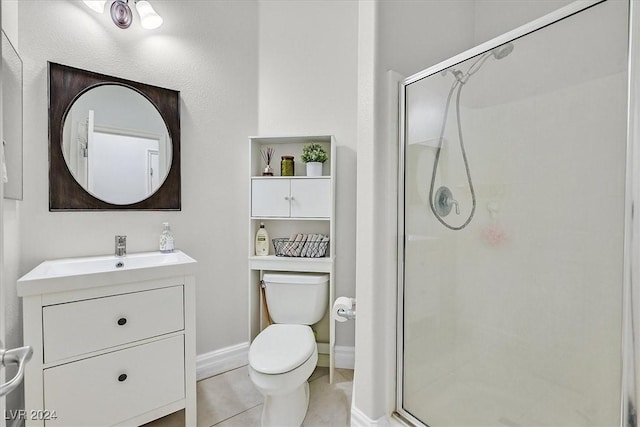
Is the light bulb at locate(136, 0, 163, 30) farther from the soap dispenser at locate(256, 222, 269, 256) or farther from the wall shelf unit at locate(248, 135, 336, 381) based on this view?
the soap dispenser at locate(256, 222, 269, 256)

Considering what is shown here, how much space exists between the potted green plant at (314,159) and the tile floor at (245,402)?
55.0 inches

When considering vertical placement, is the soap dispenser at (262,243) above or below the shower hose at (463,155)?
below

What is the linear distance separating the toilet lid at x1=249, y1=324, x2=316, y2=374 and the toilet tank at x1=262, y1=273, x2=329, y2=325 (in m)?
0.17

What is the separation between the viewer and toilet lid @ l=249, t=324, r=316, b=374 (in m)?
1.56

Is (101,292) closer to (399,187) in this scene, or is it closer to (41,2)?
(399,187)

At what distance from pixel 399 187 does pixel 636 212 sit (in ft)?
2.26

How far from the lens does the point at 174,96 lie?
2.06 m

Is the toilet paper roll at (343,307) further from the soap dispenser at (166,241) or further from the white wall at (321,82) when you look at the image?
the soap dispenser at (166,241)

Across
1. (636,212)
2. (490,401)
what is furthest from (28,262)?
(636,212)

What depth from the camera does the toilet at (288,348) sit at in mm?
1553

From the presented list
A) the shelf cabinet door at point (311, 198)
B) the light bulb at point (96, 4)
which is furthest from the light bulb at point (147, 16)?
the shelf cabinet door at point (311, 198)

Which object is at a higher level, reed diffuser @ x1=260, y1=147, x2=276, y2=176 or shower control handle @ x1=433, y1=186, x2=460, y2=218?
reed diffuser @ x1=260, y1=147, x2=276, y2=176

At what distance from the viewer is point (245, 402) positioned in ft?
6.34

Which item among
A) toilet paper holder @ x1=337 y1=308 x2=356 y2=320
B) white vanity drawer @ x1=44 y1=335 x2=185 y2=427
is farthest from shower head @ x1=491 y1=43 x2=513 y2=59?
white vanity drawer @ x1=44 y1=335 x2=185 y2=427
